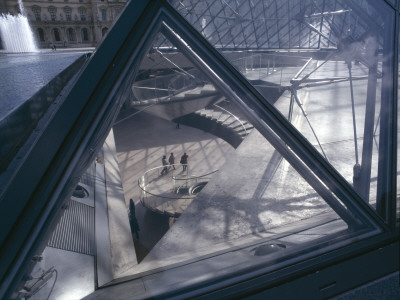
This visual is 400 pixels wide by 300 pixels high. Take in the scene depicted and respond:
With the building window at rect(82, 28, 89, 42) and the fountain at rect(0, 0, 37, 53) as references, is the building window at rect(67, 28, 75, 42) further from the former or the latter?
the fountain at rect(0, 0, 37, 53)

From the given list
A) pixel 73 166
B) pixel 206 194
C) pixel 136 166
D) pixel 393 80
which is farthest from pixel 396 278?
pixel 136 166

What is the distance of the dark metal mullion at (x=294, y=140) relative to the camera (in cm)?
73

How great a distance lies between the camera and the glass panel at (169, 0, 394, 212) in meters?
1.00

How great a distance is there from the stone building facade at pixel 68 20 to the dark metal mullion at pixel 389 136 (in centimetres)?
1581

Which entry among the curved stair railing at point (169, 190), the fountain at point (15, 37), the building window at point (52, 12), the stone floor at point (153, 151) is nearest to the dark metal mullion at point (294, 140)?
the stone floor at point (153, 151)

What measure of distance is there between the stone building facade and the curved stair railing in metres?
11.5

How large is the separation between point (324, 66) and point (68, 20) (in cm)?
1549

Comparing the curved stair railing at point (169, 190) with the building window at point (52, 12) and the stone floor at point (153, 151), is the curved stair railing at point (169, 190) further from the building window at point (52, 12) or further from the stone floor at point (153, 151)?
the building window at point (52, 12)

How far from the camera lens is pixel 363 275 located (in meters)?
0.66

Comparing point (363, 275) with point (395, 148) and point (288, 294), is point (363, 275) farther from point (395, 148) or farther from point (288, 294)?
point (395, 148)

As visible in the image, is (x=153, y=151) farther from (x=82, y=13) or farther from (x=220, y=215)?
(x=82, y=13)

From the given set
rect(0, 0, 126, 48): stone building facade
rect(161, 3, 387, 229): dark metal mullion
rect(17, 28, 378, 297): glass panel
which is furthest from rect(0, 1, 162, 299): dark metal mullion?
rect(0, 0, 126, 48): stone building facade

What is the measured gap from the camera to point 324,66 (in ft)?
12.9

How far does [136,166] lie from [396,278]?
6.26m
